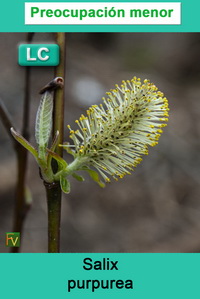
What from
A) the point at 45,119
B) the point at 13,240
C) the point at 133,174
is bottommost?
the point at 13,240

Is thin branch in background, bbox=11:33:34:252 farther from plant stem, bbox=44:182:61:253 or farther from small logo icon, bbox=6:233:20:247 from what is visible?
plant stem, bbox=44:182:61:253

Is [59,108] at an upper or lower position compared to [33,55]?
lower

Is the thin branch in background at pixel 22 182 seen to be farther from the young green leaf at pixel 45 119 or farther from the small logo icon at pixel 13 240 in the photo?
the young green leaf at pixel 45 119

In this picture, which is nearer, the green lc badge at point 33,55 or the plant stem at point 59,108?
the plant stem at point 59,108

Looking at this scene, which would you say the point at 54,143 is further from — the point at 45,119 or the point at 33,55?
the point at 33,55

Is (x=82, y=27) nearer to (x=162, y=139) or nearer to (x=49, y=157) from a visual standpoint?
(x=49, y=157)

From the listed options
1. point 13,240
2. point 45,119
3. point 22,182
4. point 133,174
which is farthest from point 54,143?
point 133,174

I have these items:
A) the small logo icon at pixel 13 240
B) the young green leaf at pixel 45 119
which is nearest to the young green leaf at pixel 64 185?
the young green leaf at pixel 45 119

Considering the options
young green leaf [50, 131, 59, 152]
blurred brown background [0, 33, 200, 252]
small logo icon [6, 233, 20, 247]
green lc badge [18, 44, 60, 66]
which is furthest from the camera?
blurred brown background [0, 33, 200, 252]

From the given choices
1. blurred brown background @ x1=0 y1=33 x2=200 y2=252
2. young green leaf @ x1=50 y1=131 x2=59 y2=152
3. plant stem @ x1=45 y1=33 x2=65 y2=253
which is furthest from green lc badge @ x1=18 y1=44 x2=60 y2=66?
blurred brown background @ x1=0 y1=33 x2=200 y2=252

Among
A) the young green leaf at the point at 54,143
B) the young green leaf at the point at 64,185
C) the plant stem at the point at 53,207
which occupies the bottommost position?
the plant stem at the point at 53,207
